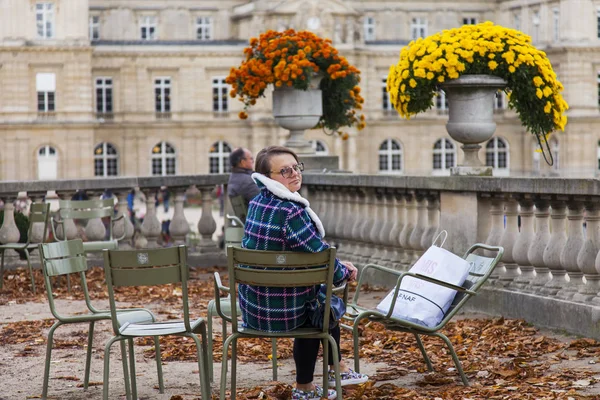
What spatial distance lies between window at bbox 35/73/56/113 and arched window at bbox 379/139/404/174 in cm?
1707

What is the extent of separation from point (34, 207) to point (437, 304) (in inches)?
216

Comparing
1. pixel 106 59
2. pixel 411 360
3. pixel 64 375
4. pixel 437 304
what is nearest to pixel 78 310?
pixel 64 375

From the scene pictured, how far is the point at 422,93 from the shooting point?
10.1 metres

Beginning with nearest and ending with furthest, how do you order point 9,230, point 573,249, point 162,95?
point 573,249
point 9,230
point 162,95

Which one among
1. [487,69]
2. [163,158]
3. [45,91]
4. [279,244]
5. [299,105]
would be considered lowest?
[163,158]

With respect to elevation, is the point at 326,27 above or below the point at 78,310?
above

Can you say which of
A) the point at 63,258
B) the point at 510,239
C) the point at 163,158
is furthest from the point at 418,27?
the point at 63,258

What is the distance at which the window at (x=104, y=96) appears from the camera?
62.2m

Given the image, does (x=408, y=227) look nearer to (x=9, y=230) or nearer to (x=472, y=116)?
(x=472, y=116)

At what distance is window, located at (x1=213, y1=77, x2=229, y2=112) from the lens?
63719mm

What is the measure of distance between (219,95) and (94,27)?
8475mm

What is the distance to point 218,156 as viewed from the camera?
64.1 m

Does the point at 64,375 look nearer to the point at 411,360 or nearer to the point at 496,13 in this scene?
the point at 411,360

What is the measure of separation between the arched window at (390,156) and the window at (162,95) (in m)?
11.2
